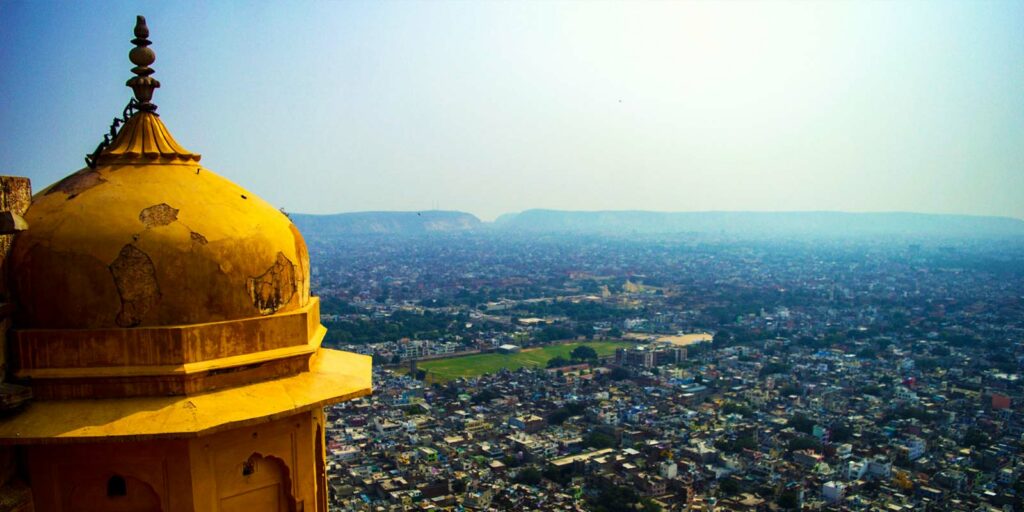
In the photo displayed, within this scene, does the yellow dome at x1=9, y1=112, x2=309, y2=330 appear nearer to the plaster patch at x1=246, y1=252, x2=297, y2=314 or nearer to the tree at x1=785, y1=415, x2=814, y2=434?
the plaster patch at x1=246, y1=252, x2=297, y2=314

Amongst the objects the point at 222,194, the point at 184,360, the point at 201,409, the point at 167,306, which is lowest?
the point at 201,409

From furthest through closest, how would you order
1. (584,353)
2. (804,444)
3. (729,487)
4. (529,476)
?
(584,353), (804,444), (529,476), (729,487)

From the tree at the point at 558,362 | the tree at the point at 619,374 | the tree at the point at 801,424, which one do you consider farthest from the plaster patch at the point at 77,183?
the tree at the point at 558,362

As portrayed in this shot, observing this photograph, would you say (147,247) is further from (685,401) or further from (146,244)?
(685,401)

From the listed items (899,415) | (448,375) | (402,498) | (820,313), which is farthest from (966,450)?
(820,313)

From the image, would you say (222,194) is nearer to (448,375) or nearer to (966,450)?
(966,450)

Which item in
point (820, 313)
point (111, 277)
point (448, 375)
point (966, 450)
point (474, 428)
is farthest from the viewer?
point (820, 313)

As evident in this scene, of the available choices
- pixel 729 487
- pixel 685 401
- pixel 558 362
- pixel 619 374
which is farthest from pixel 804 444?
pixel 558 362
